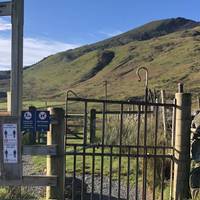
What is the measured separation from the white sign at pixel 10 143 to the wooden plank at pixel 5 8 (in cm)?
136

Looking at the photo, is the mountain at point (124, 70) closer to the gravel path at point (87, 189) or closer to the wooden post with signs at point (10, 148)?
the gravel path at point (87, 189)

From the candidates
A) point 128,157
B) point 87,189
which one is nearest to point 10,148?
point 128,157

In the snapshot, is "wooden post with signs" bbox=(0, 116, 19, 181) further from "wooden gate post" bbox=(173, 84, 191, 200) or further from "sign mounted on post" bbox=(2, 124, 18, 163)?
"wooden gate post" bbox=(173, 84, 191, 200)

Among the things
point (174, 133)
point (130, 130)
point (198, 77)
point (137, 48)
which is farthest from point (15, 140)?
point (137, 48)

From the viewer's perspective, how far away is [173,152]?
9.16m

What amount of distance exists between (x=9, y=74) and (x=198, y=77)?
360ft

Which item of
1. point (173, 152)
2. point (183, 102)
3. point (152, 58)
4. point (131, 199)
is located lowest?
point (131, 199)

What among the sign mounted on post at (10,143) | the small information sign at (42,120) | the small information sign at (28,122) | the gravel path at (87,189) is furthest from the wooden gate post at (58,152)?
the gravel path at (87,189)

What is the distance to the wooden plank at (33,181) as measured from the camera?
7.53 metres

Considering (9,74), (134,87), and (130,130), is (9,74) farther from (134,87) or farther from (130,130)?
(134,87)

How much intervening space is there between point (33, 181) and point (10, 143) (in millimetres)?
606

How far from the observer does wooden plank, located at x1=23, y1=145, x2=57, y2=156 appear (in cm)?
757

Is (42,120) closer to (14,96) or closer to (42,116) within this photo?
(42,116)

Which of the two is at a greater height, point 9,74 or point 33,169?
point 9,74
